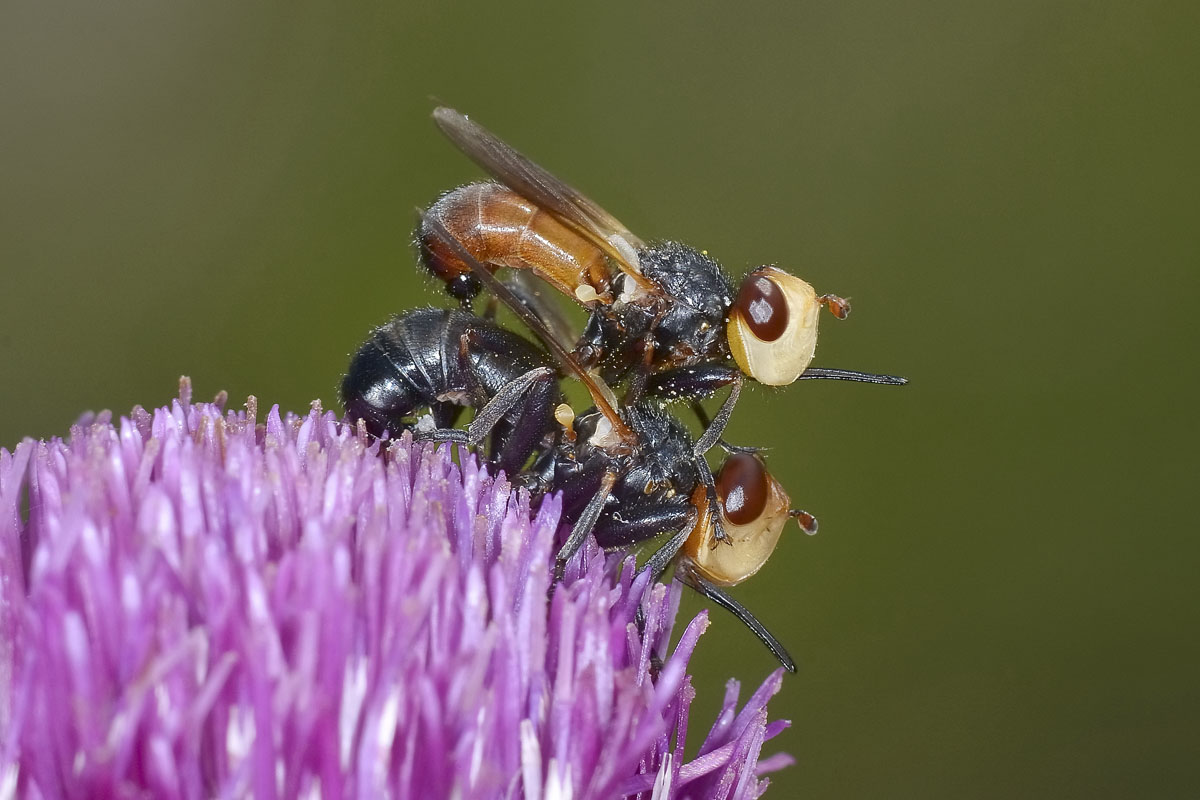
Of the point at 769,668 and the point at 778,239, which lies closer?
the point at 769,668

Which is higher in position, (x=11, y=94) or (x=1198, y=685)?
(x=11, y=94)

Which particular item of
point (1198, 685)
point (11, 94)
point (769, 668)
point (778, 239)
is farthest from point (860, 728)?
point (11, 94)

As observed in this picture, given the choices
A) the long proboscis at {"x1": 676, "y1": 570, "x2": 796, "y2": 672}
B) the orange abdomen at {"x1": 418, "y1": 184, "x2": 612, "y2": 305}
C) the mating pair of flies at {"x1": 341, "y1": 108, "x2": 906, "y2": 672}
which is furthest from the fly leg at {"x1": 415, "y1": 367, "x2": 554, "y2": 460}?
the long proboscis at {"x1": 676, "y1": 570, "x2": 796, "y2": 672}

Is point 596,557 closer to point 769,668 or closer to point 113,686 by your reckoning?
point 113,686

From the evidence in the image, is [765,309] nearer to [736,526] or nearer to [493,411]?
[736,526]

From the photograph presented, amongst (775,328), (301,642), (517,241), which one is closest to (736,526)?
(775,328)

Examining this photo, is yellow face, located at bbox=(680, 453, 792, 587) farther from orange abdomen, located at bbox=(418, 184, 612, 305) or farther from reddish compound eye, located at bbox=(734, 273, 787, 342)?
orange abdomen, located at bbox=(418, 184, 612, 305)

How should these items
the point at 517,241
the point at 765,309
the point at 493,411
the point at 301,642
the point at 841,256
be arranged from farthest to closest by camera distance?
1. the point at 841,256
2. the point at 517,241
3. the point at 765,309
4. the point at 493,411
5. the point at 301,642
